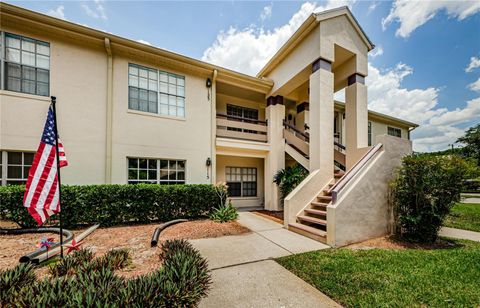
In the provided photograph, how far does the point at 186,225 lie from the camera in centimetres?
655

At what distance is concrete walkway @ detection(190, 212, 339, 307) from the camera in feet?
9.06

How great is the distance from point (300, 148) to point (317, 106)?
269 centimetres

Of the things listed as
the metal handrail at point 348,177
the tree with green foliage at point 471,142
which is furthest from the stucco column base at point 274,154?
the tree with green foliage at point 471,142

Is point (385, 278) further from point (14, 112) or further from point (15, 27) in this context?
point (15, 27)

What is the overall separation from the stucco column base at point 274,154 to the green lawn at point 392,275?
5.66 m

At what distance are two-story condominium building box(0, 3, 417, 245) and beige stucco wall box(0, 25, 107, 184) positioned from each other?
3 centimetres

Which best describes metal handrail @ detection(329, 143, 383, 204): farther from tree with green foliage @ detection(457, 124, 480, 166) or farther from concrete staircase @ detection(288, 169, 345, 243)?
tree with green foliage @ detection(457, 124, 480, 166)

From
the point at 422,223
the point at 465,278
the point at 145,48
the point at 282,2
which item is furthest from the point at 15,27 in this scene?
the point at 422,223

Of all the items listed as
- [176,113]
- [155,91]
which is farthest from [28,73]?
[176,113]

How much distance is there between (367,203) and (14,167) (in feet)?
36.4

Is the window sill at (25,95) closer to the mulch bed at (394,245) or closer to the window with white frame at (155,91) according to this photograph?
the window with white frame at (155,91)

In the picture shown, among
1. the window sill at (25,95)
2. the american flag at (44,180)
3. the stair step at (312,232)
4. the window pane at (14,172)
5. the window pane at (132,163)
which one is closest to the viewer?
the american flag at (44,180)

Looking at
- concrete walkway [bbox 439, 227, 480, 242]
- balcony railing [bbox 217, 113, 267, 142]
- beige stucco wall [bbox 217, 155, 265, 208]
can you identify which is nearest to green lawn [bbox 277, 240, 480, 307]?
concrete walkway [bbox 439, 227, 480, 242]

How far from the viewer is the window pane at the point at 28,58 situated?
6508 millimetres
